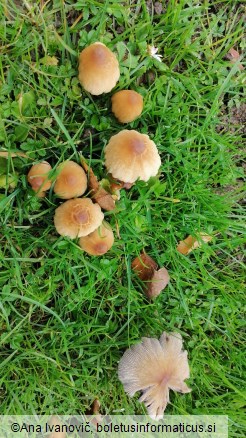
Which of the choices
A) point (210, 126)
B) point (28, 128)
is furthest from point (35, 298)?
point (210, 126)

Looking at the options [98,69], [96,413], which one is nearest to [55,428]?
[96,413]

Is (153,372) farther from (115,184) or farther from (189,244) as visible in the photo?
(115,184)

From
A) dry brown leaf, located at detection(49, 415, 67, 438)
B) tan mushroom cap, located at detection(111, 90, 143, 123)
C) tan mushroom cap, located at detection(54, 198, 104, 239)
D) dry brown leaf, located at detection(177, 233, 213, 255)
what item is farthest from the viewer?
dry brown leaf, located at detection(177, 233, 213, 255)

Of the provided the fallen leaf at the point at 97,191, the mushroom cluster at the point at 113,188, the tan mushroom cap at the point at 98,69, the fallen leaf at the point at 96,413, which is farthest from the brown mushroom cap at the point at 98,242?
the fallen leaf at the point at 96,413

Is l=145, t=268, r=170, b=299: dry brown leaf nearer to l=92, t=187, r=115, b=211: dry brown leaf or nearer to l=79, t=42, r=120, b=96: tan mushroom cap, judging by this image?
l=92, t=187, r=115, b=211: dry brown leaf

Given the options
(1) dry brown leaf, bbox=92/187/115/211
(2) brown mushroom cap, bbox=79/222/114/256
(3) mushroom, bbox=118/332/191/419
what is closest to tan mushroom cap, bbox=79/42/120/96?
(1) dry brown leaf, bbox=92/187/115/211

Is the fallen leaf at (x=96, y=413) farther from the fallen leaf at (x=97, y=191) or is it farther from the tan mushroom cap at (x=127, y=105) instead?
the tan mushroom cap at (x=127, y=105)

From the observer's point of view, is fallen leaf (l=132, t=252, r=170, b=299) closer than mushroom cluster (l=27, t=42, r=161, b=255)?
No
